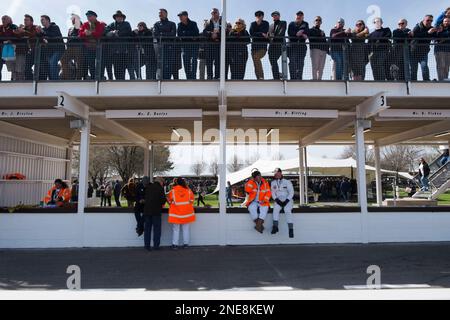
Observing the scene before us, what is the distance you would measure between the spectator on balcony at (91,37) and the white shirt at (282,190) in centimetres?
564

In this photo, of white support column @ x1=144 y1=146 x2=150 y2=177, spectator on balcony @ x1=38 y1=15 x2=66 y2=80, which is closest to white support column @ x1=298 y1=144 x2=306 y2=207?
white support column @ x1=144 y1=146 x2=150 y2=177

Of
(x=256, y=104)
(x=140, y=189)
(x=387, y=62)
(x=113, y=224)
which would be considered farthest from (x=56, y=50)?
(x=387, y=62)

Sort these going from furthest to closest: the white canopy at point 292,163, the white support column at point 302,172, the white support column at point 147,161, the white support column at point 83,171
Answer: the white canopy at point 292,163 < the white support column at point 302,172 < the white support column at point 147,161 < the white support column at point 83,171

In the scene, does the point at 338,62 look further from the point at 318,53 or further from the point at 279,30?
the point at 279,30

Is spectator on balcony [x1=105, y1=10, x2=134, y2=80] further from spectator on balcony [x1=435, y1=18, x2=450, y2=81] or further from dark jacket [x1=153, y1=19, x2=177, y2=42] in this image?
spectator on balcony [x1=435, y1=18, x2=450, y2=81]

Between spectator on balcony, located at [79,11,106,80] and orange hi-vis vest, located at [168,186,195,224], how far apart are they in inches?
147

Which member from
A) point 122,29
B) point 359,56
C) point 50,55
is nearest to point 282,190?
point 359,56

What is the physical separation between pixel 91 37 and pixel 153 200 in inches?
179

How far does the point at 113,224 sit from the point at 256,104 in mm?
5267

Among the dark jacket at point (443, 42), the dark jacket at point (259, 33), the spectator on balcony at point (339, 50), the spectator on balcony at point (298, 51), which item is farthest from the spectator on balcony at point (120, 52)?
the dark jacket at point (443, 42)

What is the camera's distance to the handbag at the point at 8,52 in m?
8.76

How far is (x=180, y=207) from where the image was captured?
28.3 ft

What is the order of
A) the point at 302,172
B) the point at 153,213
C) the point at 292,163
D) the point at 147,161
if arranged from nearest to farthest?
1. the point at 153,213
2. the point at 147,161
3. the point at 302,172
4. the point at 292,163

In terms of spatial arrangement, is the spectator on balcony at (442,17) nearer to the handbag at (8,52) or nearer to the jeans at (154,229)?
the jeans at (154,229)
